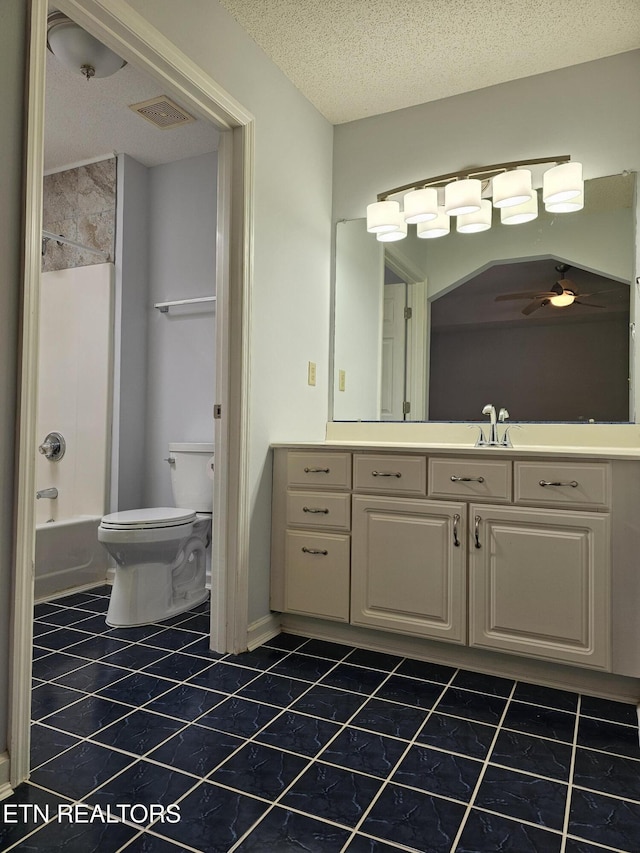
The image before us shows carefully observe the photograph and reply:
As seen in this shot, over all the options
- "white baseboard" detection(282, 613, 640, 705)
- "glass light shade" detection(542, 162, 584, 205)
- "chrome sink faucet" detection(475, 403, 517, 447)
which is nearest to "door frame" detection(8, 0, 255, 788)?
"white baseboard" detection(282, 613, 640, 705)

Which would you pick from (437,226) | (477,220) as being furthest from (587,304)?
(437,226)

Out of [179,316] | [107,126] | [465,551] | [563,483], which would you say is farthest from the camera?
[179,316]

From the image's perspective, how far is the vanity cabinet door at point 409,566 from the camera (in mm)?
2088

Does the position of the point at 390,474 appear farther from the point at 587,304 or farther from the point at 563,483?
the point at 587,304

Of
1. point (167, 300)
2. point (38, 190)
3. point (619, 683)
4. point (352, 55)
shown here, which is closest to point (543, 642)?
point (619, 683)

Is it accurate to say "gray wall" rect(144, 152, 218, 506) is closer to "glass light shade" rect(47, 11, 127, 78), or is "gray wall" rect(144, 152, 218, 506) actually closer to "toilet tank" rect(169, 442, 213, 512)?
"toilet tank" rect(169, 442, 213, 512)

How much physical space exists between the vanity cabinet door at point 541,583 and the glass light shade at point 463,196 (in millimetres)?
1305

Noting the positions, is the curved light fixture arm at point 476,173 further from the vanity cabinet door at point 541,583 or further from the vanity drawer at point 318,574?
the vanity drawer at point 318,574

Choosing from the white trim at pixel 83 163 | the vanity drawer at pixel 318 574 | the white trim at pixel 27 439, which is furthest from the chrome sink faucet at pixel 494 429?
the white trim at pixel 83 163

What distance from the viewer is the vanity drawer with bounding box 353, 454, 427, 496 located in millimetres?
2176

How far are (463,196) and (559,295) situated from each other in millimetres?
589

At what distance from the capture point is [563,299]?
2438 mm

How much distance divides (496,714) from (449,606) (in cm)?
39

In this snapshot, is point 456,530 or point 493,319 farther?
point 493,319
